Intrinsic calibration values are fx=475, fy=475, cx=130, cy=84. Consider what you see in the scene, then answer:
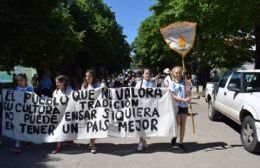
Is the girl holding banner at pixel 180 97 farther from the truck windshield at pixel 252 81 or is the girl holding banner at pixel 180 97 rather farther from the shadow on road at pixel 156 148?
the truck windshield at pixel 252 81

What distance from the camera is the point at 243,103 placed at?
33.6 ft

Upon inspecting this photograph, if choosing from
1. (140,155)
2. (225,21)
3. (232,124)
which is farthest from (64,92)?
(225,21)

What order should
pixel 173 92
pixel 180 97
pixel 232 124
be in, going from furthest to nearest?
pixel 232 124 < pixel 173 92 < pixel 180 97

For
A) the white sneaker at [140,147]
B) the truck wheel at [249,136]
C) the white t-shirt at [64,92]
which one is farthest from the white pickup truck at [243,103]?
the white t-shirt at [64,92]

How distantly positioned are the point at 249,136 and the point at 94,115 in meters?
3.18

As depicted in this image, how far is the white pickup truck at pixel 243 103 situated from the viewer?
9.26 meters

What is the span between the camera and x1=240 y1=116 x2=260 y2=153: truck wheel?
9.19 m

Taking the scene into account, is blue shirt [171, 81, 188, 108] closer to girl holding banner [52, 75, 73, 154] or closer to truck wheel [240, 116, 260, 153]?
truck wheel [240, 116, 260, 153]

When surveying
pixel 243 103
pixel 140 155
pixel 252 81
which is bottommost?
pixel 140 155

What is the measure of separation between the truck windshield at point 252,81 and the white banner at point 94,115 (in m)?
2.13

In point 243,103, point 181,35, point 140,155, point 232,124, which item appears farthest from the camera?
point 232,124

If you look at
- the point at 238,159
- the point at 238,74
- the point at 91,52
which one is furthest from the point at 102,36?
the point at 238,159

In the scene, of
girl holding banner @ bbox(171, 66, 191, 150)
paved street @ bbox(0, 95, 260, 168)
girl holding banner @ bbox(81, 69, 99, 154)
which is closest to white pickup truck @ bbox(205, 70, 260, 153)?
paved street @ bbox(0, 95, 260, 168)

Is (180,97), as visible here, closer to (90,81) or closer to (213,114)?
(90,81)
